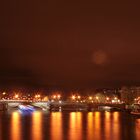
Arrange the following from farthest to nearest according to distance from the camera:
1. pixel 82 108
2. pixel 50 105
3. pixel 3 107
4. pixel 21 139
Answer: pixel 82 108 < pixel 50 105 < pixel 3 107 < pixel 21 139

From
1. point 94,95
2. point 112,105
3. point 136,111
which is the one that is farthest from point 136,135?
point 94,95

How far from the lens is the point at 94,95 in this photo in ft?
371

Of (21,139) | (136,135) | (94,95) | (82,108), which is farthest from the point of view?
(94,95)

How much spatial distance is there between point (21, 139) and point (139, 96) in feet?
205

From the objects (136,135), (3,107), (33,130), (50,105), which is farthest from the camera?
(50,105)

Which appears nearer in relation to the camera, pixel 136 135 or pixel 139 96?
pixel 136 135

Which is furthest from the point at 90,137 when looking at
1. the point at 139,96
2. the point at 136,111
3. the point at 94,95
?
the point at 94,95

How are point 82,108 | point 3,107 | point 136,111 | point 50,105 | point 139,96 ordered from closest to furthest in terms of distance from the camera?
1. point 136,111
2. point 3,107
3. point 50,105
4. point 82,108
5. point 139,96

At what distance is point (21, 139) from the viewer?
102 ft

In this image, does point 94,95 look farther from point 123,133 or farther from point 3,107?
point 123,133

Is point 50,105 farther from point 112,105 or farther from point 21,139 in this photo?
point 21,139

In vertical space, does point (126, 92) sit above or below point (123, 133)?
above

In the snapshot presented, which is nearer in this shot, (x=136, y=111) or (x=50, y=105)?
(x=136, y=111)

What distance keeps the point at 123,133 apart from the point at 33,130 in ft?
23.9
